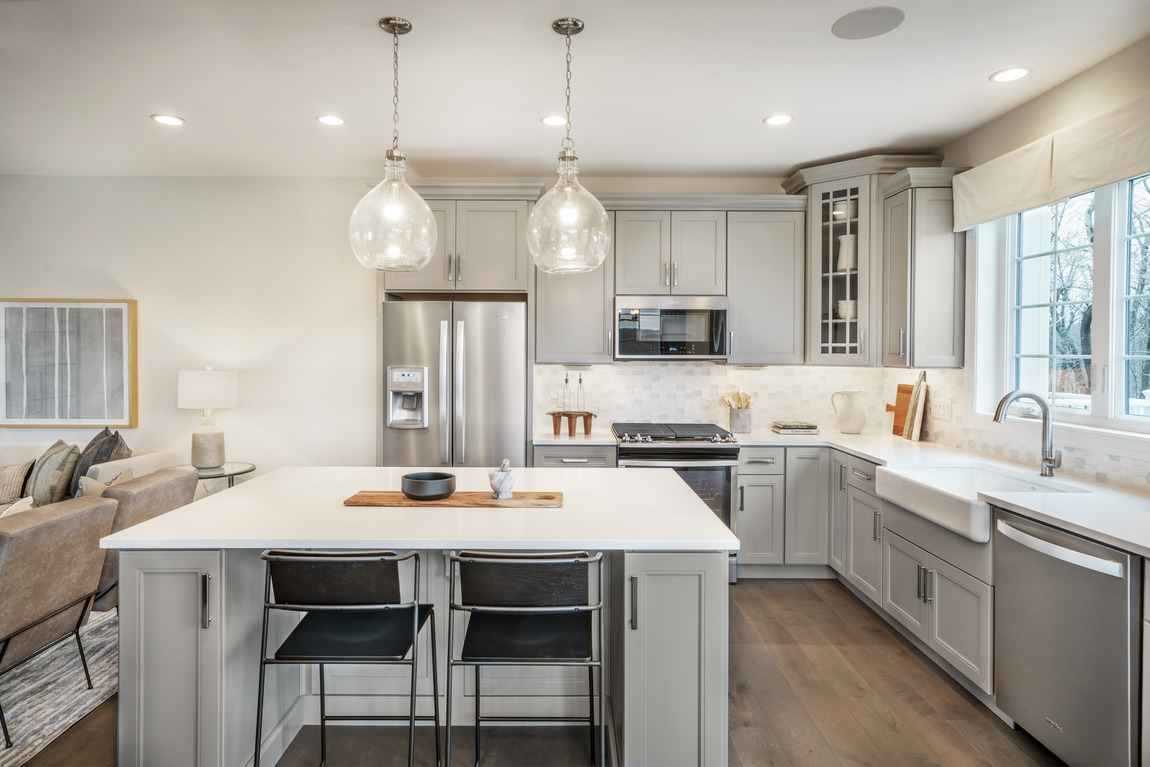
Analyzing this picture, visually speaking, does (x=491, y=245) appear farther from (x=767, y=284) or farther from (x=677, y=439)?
(x=767, y=284)

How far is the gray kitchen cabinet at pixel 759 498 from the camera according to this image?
3.80m

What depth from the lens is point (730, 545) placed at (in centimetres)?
174

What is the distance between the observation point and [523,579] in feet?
5.64

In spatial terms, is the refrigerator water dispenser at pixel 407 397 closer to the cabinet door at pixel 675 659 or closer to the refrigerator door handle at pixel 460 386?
the refrigerator door handle at pixel 460 386

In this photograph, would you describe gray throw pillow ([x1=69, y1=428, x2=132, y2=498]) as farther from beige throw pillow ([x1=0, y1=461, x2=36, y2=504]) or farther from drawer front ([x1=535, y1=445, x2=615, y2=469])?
drawer front ([x1=535, y1=445, x2=615, y2=469])

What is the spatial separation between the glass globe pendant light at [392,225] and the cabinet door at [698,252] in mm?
2305

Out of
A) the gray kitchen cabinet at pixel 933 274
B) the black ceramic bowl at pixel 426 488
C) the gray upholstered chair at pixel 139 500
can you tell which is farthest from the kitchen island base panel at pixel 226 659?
the gray kitchen cabinet at pixel 933 274

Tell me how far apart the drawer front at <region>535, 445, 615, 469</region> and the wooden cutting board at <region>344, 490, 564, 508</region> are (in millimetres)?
1455

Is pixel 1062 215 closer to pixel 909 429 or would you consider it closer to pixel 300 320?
pixel 909 429

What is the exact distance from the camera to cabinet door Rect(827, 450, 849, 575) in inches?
142

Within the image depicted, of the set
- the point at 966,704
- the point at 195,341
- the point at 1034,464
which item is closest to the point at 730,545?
the point at 966,704

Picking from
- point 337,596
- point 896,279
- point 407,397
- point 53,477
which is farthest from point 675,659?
point 53,477

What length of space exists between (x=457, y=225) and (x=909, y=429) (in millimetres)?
3168

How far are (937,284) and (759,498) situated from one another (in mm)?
1612
